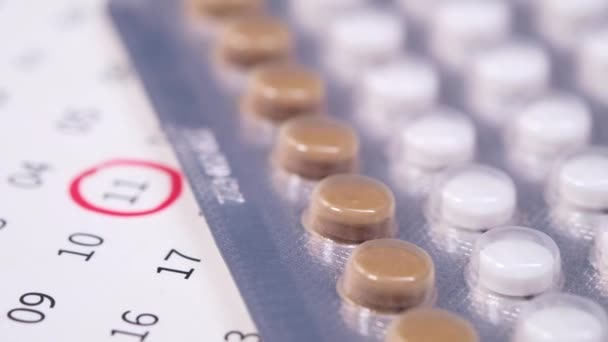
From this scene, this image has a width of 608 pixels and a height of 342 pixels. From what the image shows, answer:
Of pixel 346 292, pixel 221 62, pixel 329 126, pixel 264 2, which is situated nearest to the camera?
pixel 346 292

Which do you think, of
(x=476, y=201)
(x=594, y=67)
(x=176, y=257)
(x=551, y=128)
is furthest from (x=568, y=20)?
(x=176, y=257)

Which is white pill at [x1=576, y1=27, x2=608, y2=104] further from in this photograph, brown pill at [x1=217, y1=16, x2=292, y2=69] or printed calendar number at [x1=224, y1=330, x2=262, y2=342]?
printed calendar number at [x1=224, y1=330, x2=262, y2=342]

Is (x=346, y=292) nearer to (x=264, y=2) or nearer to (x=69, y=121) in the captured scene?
(x=69, y=121)

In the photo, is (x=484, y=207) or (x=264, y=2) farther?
(x=264, y=2)

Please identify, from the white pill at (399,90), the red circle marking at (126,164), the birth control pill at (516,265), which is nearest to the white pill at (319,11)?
the white pill at (399,90)

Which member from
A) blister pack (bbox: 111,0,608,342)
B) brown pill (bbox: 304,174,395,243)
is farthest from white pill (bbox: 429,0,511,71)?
brown pill (bbox: 304,174,395,243)

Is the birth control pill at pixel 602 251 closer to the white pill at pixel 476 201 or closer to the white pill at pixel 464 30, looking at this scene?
the white pill at pixel 476 201

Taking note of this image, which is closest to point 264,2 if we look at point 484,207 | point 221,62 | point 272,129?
point 221,62

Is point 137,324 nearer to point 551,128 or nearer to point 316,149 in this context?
point 316,149
